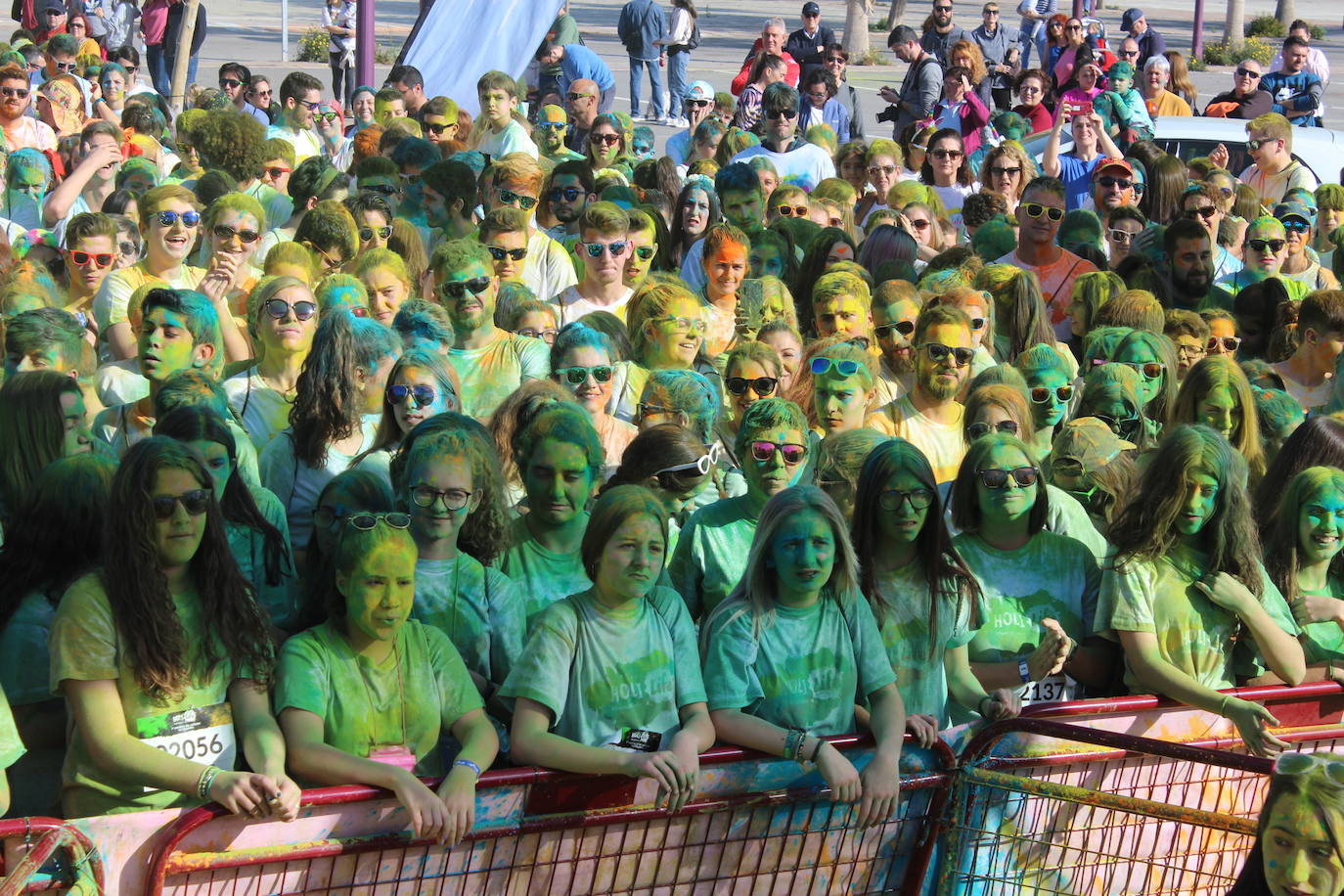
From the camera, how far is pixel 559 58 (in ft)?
53.6

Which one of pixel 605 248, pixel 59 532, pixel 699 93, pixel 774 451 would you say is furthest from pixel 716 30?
pixel 59 532

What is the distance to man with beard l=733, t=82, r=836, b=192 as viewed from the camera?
11609 mm

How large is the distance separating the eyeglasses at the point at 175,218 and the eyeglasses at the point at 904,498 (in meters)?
4.15

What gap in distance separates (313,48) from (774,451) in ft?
74.3

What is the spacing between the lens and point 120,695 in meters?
4.05

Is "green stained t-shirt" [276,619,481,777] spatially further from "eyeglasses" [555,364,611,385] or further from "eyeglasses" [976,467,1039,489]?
"eyeglasses" [555,364,611,385]

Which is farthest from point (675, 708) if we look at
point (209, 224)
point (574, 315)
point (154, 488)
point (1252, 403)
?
point (209, 224)

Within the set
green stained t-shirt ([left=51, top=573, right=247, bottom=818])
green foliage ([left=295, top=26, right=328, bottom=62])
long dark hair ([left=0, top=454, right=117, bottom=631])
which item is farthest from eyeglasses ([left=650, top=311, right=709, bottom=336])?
green foliage ([left=295, top=26, right=328, bottom=62])

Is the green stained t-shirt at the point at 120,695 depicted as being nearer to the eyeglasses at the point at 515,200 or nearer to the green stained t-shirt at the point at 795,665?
the green stained t-shirt at the point at 795,665

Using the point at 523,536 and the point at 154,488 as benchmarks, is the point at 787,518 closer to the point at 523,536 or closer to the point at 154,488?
the point at 523,536

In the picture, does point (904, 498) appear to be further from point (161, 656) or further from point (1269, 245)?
point (1269, 245)

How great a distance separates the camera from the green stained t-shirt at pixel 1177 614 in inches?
195

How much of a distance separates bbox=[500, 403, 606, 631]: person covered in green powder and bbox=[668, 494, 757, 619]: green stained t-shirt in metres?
0.30

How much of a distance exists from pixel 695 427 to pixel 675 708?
5.61 feet
